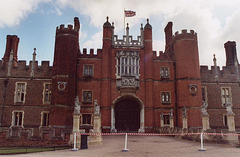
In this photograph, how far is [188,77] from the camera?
86.5 feet

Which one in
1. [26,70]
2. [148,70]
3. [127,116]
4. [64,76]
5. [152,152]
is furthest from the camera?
[26,70]

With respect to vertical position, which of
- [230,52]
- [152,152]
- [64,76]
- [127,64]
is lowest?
[152,152]

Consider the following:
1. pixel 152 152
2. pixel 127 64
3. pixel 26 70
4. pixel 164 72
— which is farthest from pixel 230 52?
pixel 26 70

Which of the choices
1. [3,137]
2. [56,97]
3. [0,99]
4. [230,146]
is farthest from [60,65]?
[230,146]

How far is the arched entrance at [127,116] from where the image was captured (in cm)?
2653

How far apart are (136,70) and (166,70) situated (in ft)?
13.2

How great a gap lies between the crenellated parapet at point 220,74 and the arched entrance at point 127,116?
1015cm

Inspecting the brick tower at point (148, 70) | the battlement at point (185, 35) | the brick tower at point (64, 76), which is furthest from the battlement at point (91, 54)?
the battlement at point (185, 35)

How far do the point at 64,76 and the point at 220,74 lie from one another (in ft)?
67.5

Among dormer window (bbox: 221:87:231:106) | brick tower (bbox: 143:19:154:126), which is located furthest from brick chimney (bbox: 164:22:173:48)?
dormer window (bbox: 221:87:231:106)

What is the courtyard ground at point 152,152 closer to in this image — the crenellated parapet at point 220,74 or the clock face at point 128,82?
the clock face at point 128,82

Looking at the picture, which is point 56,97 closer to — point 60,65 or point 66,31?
point 60,65

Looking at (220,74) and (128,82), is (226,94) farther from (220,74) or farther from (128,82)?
(128,82)

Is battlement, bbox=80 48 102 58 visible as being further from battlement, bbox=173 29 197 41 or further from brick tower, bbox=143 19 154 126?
battlement, bbox=173 29 197 41
